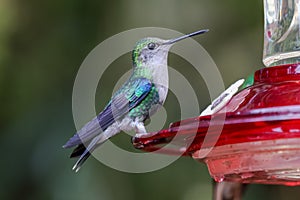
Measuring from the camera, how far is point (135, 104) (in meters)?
2.37

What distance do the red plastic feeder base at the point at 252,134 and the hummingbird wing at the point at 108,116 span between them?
Result: 0.85 ft

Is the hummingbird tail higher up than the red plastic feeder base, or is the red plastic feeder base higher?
the red plastic feeder base

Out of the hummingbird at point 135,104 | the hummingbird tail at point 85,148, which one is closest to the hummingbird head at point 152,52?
the hummingbird at point 135,104

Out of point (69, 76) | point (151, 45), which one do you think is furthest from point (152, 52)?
point (69, 76)

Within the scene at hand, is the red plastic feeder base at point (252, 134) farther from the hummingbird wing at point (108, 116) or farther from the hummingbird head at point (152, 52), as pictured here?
the hummingbird head at point (152, 52)

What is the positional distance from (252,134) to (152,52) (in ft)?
3.20

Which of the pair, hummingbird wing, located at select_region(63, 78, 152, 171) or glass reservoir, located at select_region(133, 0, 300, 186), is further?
hummingbird wing, located at select_region(63, 78, 152, 171)

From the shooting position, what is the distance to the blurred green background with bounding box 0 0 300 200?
3713 mm

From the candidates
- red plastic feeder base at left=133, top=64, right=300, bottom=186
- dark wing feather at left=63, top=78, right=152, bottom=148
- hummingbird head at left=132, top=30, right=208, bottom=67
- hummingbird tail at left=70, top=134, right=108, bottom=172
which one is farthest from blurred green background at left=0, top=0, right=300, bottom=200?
red plastic feeder base at left=133, top=64, right=300, bottom=186

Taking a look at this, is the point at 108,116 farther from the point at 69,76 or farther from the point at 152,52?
the point at 69,76

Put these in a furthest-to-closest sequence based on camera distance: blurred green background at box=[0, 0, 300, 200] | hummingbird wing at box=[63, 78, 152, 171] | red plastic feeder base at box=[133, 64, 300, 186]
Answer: blurred green background at box=[0, 0, 300, 200], hummingbird wing at box=[63, 78, 152, 171], red plastic feeder base at box=[133, 64, 300, 186]

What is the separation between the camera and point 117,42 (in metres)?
3.76

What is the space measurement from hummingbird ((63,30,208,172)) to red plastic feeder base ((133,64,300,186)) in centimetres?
32

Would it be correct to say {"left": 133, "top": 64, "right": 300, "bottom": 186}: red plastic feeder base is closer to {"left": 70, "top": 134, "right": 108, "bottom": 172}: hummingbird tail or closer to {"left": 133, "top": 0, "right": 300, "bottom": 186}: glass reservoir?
{"left": 133, "top": 0, "right": 300, "bottom": 186}: glass reservoir
